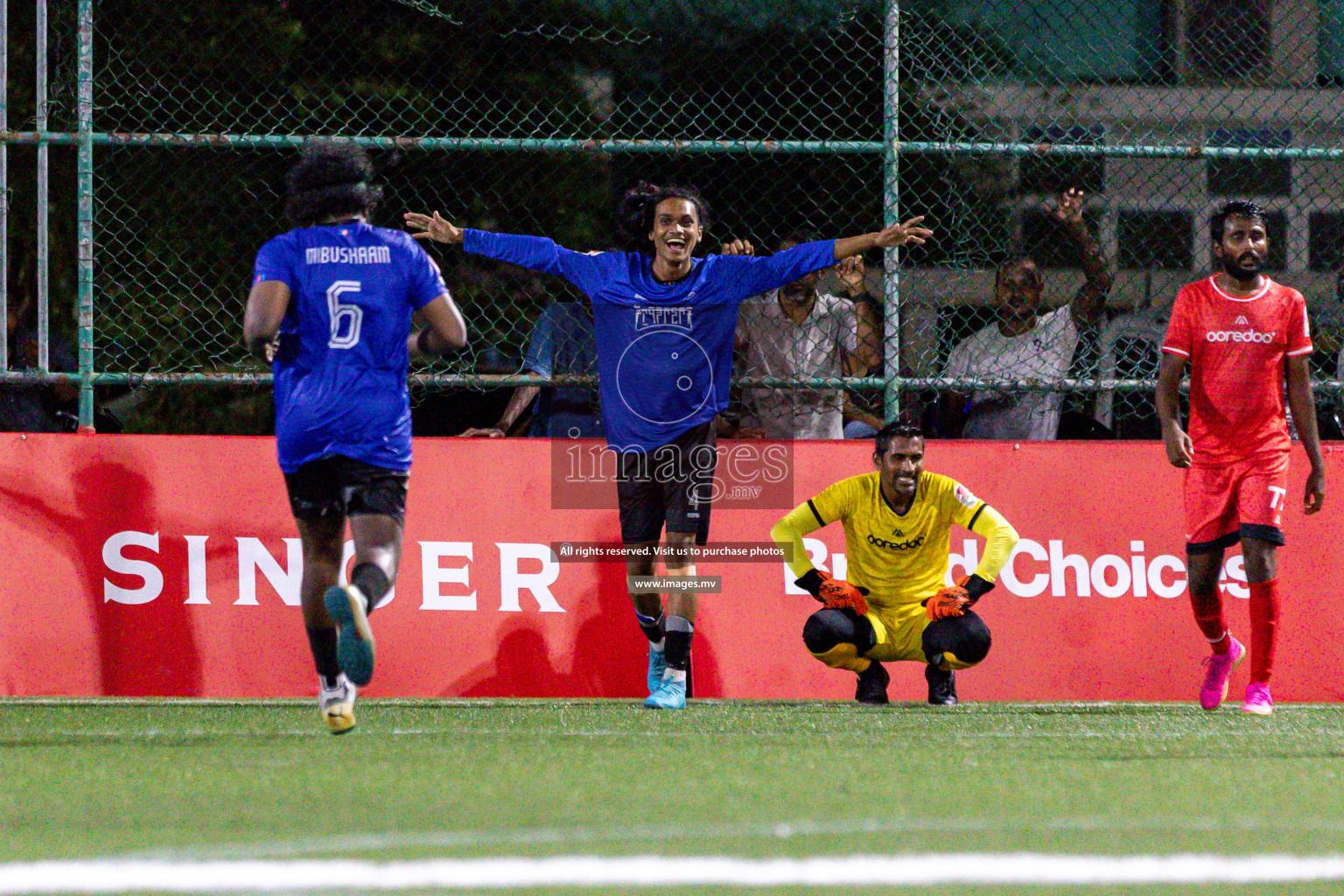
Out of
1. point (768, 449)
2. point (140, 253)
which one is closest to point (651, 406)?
point (768, 449)

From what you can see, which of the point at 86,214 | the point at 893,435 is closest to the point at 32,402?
the point at 86,214

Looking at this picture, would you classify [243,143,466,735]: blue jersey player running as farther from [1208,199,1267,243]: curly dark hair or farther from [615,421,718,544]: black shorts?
[1208,199,1267,243]: curly dark hair

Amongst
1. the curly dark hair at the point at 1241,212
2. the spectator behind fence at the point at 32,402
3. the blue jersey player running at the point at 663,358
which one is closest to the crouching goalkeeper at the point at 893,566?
the blue jersey player running at the point at 663,358

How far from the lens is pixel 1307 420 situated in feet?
22.4

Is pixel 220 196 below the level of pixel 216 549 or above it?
above

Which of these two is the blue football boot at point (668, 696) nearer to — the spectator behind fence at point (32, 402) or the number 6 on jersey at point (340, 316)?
the number 6 on jersey at point (340, 316)

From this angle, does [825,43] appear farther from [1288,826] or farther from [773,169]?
[1288,826]

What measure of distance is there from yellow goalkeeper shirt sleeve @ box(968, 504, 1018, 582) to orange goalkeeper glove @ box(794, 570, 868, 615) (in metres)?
0.52

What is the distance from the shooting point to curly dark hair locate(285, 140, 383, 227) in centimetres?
543

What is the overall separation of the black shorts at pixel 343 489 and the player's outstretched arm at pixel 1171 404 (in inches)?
131

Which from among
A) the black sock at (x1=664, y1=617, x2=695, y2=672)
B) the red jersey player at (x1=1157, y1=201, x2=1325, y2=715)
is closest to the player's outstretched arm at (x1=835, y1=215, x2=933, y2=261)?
the red jersey player at (x1=1157, y1=201, x2=1325, y2=715)

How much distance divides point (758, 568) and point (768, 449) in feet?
1.80

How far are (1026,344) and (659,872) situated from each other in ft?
16.5

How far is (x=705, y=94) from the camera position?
893cm
